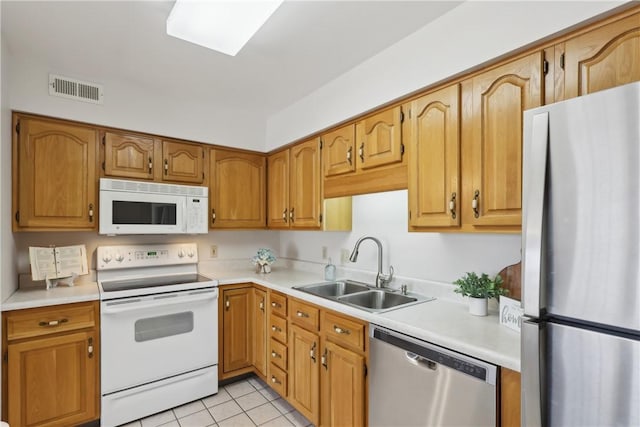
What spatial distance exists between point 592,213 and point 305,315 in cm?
164

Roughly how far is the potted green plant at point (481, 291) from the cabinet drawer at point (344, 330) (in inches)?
21.9

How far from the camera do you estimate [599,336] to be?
2.65 ft

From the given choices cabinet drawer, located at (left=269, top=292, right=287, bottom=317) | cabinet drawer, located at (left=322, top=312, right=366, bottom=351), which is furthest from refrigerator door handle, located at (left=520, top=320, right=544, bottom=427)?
cabinet drawer, located at (left=269, top=292, right=287, bottom=317)

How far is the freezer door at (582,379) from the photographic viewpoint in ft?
2.51

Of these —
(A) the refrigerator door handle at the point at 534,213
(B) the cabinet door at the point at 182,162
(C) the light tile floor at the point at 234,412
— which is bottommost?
(C) the light tile floor at the point at 234,412

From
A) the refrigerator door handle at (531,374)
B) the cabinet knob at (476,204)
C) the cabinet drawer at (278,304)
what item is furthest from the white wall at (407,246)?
the refrigerator door handle at (531,374)

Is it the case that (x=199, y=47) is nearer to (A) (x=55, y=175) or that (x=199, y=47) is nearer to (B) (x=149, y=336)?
(A) (x=55, y=175)

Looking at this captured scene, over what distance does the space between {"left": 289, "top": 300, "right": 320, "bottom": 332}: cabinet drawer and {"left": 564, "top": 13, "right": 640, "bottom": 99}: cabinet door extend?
164 centimetres

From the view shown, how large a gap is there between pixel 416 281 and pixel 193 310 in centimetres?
163

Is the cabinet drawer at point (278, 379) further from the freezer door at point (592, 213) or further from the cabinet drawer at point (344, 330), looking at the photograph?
the freezer door at point (592, 213)

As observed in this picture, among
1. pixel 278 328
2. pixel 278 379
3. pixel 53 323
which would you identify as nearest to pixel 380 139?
pixel 278 328

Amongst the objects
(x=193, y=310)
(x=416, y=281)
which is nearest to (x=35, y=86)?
(x=193, y=310)

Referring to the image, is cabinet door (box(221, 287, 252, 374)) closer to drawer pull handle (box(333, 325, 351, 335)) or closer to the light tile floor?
the light tile floor

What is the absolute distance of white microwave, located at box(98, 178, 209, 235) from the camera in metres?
2.43
